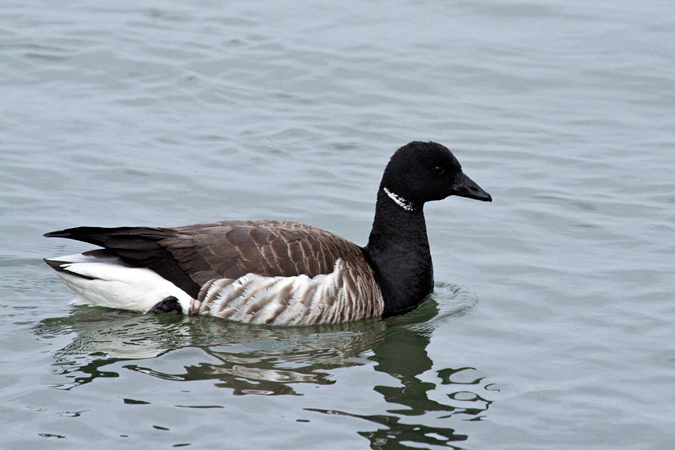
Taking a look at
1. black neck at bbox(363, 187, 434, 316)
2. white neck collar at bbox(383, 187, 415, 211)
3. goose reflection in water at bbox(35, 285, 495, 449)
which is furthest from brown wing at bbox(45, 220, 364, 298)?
white neck collar at bbox(383, 187, 415, 211)

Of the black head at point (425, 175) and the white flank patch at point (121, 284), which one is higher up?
the black head at point (425, 175)

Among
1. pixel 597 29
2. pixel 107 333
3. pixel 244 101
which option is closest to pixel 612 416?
pixel 107 333

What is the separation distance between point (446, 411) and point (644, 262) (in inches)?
178

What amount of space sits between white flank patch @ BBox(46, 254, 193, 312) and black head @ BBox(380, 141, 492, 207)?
257cm

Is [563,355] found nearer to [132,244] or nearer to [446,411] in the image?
[446,411]

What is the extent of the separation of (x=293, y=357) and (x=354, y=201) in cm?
457

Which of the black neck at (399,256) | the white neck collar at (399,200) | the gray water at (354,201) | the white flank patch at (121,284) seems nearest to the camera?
the gray water at (354,201)

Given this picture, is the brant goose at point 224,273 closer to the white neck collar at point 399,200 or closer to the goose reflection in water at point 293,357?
the goose reflection in water at point 293,357

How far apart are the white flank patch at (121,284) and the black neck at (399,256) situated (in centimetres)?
211

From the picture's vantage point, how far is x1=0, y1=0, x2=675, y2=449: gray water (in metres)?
8.15

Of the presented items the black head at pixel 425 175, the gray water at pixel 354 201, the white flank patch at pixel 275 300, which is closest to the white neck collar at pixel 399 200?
the black head at pixel 425 175

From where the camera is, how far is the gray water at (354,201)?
26.7 ft

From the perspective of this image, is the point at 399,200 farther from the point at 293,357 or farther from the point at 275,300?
the point at 293,357

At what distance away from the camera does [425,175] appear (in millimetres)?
10883
